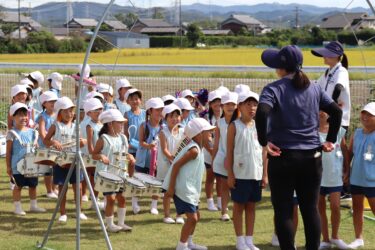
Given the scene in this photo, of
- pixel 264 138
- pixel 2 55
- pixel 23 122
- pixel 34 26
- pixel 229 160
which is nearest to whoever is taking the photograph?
pixel 264 138

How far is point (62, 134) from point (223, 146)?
1971 millimetres

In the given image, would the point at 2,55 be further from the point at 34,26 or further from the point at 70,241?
the point at 70,241

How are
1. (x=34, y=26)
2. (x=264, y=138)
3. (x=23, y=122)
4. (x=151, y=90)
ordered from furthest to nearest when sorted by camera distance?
(x=34, y=26)
(x=151, y=90)
(x=23, y=122)
(x=264, y=138)

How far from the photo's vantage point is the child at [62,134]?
9.12 m

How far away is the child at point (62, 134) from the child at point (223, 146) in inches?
67.4

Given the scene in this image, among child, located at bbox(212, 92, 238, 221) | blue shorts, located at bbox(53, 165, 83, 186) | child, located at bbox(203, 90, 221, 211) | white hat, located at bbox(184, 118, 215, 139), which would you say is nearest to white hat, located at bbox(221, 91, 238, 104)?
child, located at bbox(212, 92, 238, 221)

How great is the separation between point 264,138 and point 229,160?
6.11 ft

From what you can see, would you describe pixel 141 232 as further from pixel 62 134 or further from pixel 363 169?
pixel 363 169

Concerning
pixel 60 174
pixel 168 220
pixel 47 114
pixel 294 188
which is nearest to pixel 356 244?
pixel 294 188

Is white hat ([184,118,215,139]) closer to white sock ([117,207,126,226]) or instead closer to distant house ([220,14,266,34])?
white sock ([117,207,126,226])

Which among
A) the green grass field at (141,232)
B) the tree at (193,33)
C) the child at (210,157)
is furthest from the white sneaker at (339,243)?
the tree at (193,33)

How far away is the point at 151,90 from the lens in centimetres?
1969

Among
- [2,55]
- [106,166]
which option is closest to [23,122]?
[106,166]

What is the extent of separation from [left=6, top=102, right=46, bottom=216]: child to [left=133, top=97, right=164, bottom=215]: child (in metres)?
1.33
